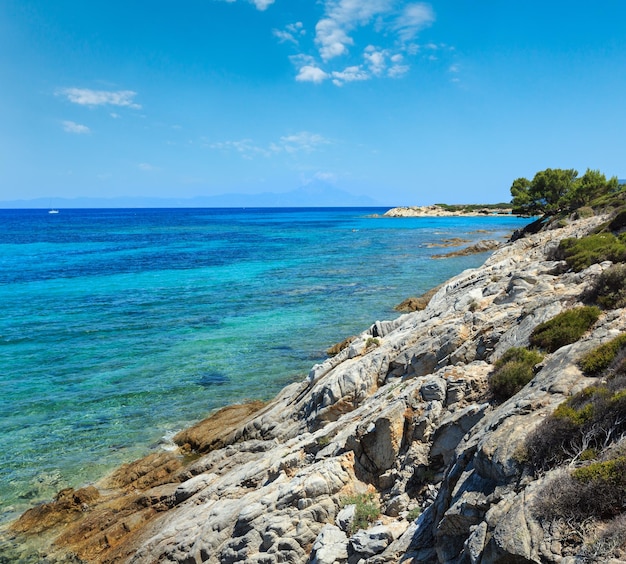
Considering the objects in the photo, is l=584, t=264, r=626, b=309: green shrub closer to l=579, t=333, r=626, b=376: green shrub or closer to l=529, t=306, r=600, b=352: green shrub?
l=529, t=306, r=600, b=352: green shrub

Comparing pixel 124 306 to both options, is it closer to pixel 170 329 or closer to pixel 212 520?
pixel 170 329

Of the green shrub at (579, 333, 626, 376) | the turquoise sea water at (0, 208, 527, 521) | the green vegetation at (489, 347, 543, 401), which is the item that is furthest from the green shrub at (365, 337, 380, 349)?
the green shrub at (579, 333, 626, 376)

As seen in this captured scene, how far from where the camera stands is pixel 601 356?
969 cm

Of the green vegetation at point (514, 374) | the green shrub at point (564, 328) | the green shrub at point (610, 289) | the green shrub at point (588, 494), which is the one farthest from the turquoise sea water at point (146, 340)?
the green shrub at point (588, 494)

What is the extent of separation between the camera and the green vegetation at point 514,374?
1102cm

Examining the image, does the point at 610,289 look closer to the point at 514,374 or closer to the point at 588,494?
the point at 514,374

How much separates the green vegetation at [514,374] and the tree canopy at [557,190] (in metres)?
57.5

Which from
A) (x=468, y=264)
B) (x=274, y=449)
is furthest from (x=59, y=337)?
(x=468, y=264)

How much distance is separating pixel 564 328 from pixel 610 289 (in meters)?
2.64

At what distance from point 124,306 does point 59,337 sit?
10175 mm

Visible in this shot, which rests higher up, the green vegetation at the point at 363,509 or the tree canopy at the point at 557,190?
the tree canopy at the point at 557,190

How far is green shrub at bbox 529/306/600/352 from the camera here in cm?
1198

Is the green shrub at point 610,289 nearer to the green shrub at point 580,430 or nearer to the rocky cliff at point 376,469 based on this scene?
the rocky cliff at point 376,469

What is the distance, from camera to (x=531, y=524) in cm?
664
